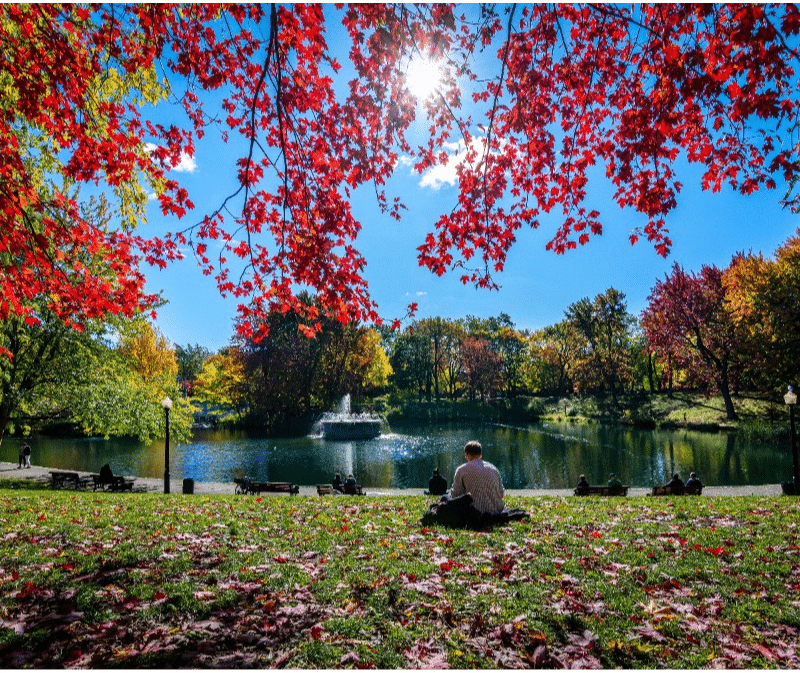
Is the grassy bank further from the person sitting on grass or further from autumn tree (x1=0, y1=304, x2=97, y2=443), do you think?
autumn tree (x1=0, y1=304, x2=97, y2=443)

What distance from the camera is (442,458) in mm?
29781

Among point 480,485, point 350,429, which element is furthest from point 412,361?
point 480,485

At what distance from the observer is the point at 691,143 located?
7.38 metres

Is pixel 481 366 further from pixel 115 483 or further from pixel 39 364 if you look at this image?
pixel 39 364

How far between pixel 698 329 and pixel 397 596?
53660mm

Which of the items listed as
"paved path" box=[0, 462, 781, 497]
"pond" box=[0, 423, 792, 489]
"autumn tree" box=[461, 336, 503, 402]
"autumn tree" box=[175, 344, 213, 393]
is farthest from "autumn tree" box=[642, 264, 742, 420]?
"autumn tree" box=[175, 344, 213, 393]

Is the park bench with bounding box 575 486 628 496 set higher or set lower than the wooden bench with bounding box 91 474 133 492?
lower

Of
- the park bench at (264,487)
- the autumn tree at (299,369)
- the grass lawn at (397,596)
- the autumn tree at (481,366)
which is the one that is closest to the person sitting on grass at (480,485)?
the grass lawn at (397,596)

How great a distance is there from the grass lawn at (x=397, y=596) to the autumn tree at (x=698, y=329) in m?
46.5

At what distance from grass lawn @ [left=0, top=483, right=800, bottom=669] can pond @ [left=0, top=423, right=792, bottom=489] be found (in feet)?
50.5

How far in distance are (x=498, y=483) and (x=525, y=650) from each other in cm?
438

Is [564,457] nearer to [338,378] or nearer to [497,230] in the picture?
[497,230]

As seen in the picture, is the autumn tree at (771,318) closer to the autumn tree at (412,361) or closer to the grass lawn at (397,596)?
Result: the grass lawn at (397,596)

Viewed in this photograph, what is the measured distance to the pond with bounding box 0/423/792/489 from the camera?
23266mm
